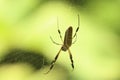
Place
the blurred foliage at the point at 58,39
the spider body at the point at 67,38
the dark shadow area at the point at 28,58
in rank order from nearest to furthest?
1. the spider body at the point at 67,38
2. the dark shadow area at the point at 28,58
3. the blurred foliage at the point at 58,39

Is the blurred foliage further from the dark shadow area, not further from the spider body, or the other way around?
the spider body

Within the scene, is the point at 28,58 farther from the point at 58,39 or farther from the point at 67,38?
the point at 67,38

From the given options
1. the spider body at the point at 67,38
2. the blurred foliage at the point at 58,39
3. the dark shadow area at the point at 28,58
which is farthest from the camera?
the blurred foliage at the point at 58,39

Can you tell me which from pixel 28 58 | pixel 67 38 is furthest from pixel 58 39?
pixel 67 38

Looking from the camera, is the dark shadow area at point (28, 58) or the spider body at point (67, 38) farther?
the dark shadow area at point (28, 58)

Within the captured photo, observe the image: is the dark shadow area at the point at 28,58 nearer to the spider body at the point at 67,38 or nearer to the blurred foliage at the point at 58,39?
the blurred foliage at the point at 58,39

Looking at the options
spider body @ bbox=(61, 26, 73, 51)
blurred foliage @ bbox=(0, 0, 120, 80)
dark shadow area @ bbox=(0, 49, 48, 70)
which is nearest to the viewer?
spider body @ bbox=(61, 26, 73, 51)

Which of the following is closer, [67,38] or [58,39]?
[67,38]

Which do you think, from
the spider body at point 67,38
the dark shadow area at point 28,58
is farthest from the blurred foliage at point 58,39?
the spider body at point 67,38

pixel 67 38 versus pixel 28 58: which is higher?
pixel 67 38

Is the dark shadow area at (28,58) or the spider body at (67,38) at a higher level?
the spider body at (67,38)

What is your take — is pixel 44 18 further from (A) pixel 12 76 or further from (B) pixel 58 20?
(A) pixel 12 76

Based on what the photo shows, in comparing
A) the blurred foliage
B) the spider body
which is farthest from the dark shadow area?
the spider body

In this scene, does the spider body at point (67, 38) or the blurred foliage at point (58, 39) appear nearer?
the spider body at point (67, 38)
